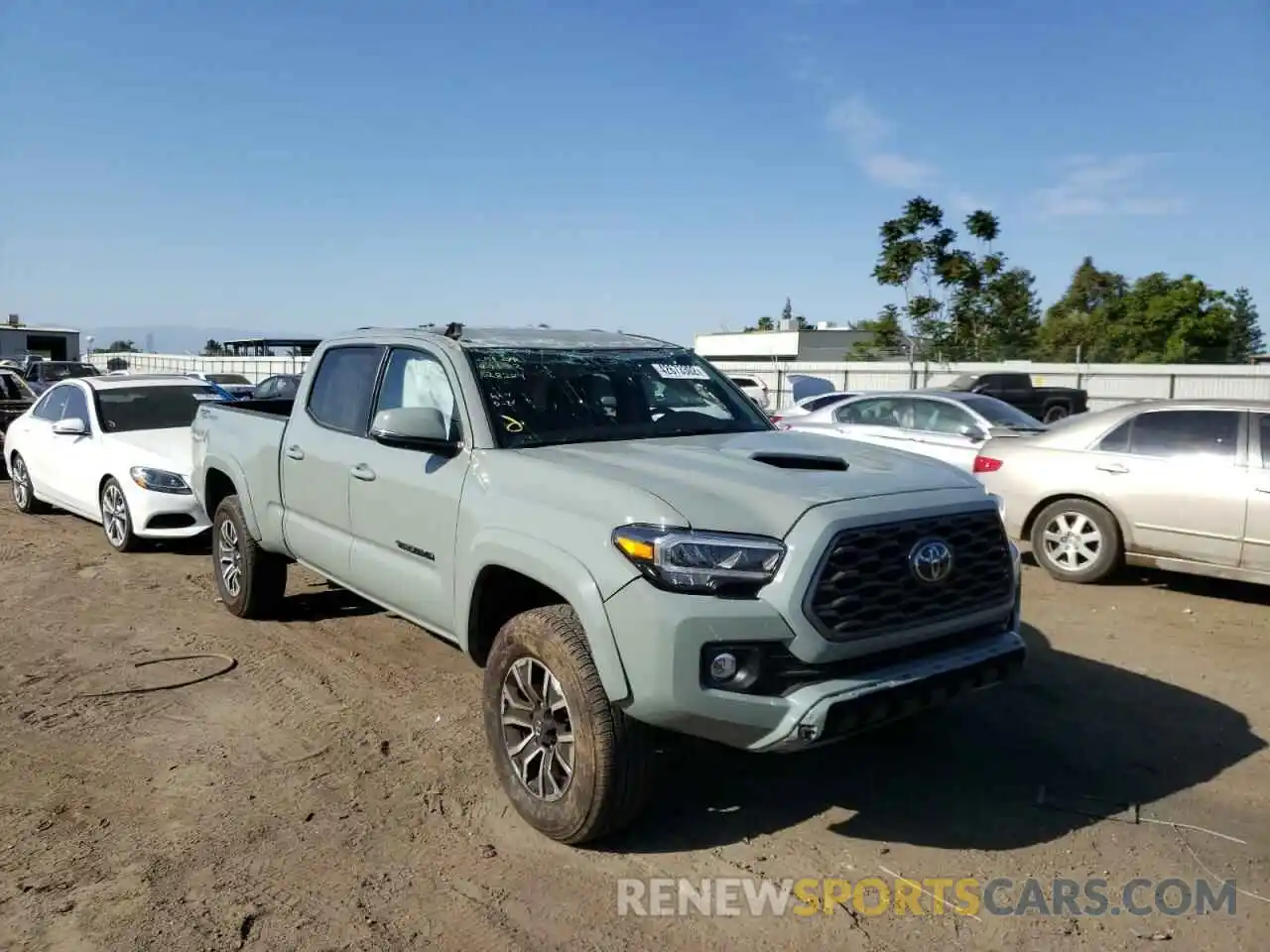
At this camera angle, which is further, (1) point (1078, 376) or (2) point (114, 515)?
(1) point (1078, 376)

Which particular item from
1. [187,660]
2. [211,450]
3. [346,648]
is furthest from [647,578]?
[211,450]

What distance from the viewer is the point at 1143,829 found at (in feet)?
12.4

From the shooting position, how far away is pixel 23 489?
11.1 m

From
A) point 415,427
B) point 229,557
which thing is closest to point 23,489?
point 229,557

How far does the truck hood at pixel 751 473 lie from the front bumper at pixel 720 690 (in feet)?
0.96

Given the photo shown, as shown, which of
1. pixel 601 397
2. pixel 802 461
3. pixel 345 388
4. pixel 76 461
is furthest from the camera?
pixel 76 461

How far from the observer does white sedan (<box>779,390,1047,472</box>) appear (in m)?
11.1

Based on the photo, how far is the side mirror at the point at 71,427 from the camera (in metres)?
9.41

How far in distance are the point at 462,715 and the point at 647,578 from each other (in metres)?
2.09

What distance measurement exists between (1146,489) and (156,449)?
830 centimetres

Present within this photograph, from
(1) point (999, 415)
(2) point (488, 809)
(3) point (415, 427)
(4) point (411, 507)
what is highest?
(3) point (415, 427)

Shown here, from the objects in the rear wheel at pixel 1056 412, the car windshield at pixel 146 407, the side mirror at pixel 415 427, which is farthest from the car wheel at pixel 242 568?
the rear wheel at pixel 1056 412

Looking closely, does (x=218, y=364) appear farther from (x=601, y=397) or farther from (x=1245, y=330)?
(x=1245, y=330)

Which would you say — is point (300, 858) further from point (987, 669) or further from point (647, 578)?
point (987, 669)
